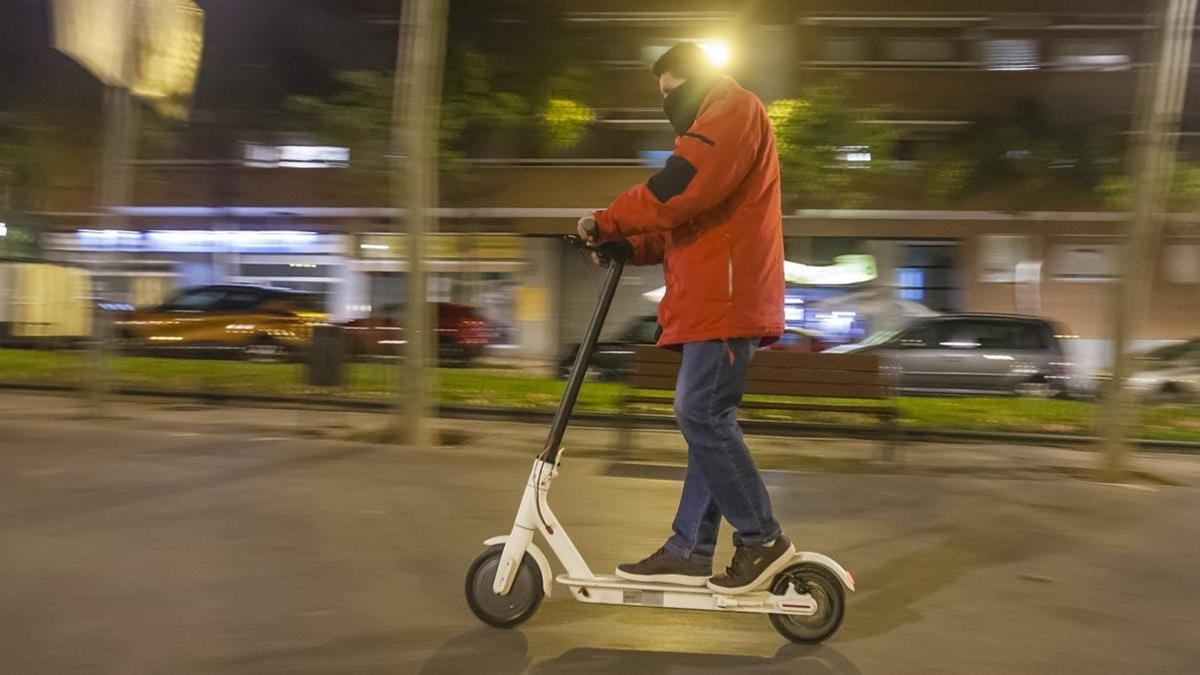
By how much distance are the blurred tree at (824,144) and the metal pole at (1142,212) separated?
10168 millimetres

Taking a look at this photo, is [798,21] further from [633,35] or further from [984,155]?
[984,155]

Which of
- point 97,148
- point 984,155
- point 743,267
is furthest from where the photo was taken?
point 984,155

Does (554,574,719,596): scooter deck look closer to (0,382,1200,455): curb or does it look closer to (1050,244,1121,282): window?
(0,382,1200,455): curb

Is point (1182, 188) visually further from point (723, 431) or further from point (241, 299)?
point (723, 431)

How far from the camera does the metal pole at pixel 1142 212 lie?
8531 millimetres

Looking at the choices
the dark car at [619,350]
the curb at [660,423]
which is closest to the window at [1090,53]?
the dark car at [619,350]

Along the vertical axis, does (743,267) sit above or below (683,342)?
above

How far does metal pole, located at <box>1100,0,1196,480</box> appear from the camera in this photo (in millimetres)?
8531

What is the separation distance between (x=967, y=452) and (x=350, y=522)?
628 cm

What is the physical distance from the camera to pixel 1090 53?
2666 cm

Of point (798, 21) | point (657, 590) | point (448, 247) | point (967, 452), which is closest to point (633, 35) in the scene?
point (798, 21)

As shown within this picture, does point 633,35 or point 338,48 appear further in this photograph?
point 633,35

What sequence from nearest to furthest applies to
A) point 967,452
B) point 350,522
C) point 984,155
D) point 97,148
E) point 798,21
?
point 350,522
point 967,452
point 97,148
point 984,155
point 798,21

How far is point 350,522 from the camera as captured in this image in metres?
5.93
